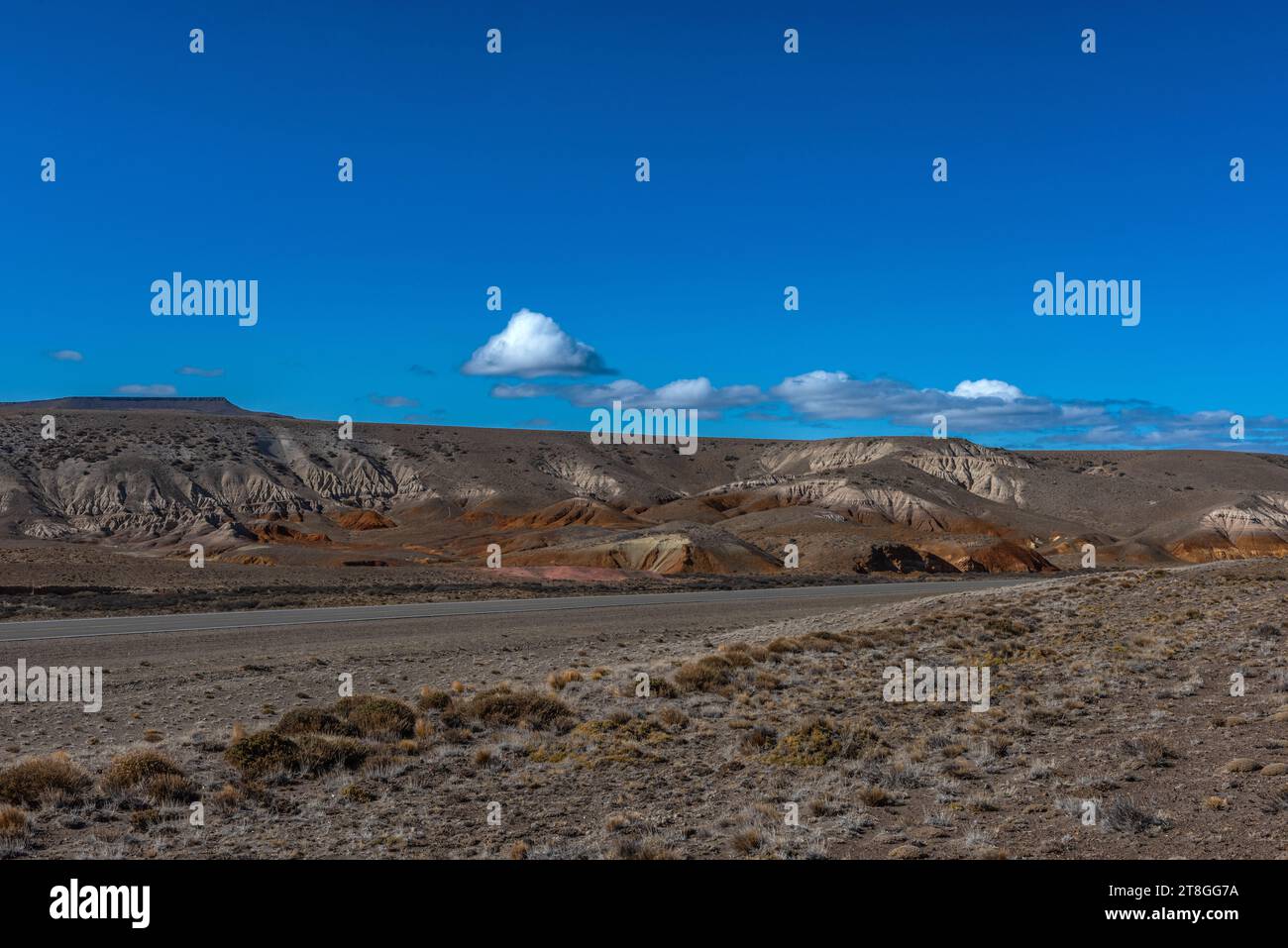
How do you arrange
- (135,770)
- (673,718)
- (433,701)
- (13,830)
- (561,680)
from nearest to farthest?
(13,830) → (135,770) → (673,718) → (433,701) → (561,680)

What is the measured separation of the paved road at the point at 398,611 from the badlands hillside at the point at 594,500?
17.0 m

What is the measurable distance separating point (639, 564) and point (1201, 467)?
396 feet

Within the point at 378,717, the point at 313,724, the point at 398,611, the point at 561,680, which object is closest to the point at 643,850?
the point at 378,717

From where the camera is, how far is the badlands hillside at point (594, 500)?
80688 millimetres

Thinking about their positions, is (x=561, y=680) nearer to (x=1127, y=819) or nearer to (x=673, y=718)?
(x=673, y=718)

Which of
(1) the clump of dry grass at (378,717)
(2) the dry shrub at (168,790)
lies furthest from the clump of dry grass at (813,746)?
(2) the dry shrub at (168,790)

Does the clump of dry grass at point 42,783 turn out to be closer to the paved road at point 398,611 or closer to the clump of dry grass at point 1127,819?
the clump of dry grass at point 1127,819

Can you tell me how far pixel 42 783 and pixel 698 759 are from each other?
27.0 feet

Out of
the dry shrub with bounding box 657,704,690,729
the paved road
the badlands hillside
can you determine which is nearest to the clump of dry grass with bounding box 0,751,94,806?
the dry shrub with bounding box 657,704,690,729

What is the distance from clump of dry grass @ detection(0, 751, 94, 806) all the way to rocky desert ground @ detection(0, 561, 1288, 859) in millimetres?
33

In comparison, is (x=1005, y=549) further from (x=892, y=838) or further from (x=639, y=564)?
(x=892, y=838)

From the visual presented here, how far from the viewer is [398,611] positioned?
40.4 m

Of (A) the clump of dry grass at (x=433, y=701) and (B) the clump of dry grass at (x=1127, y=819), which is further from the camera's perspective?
(A) the clump of dry grass at (x=433, y=701)

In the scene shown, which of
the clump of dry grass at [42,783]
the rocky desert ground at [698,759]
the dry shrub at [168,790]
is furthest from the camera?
the dry shrub at [168,790]
